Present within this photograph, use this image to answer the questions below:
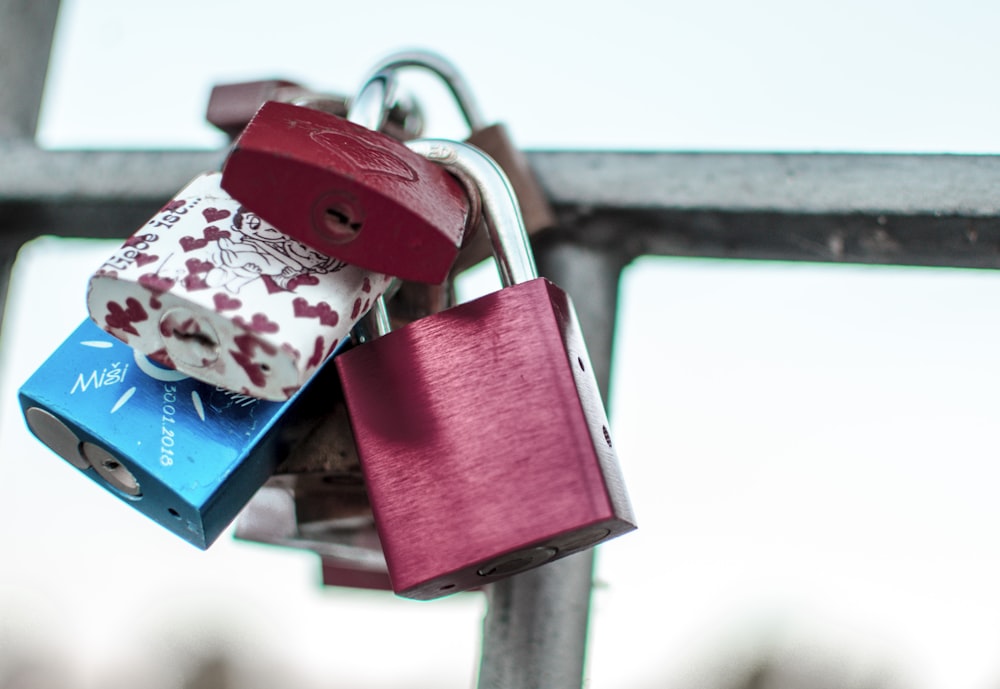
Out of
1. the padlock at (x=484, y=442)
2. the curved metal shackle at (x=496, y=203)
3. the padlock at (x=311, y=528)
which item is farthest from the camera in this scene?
the padlock at (x=311, y=528)

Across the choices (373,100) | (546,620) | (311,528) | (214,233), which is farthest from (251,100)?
(546,620)

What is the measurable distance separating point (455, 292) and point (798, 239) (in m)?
0.26

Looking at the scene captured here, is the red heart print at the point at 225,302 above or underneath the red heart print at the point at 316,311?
underneath

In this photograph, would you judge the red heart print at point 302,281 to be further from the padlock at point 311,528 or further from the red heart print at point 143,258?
the padlock at point 311,528

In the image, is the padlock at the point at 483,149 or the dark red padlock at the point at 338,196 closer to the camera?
the dark red padlock at the point at 338,196

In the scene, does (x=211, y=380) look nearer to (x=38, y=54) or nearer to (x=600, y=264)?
(x=600, y=264)

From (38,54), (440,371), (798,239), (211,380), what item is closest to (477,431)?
(440,371)

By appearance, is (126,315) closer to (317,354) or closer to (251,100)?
(317,354)

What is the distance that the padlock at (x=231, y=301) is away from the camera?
0.46 meters

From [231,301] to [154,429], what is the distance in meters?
0.11

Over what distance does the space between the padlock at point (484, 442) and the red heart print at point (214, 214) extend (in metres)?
0.11

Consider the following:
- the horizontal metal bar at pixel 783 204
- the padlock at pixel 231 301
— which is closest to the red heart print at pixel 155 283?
the padlock at pixel 231 301

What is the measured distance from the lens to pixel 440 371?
49 centimetres

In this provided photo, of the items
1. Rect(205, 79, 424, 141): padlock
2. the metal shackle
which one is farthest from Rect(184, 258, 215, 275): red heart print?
Rect(205, 79, 424, 141): padlock
